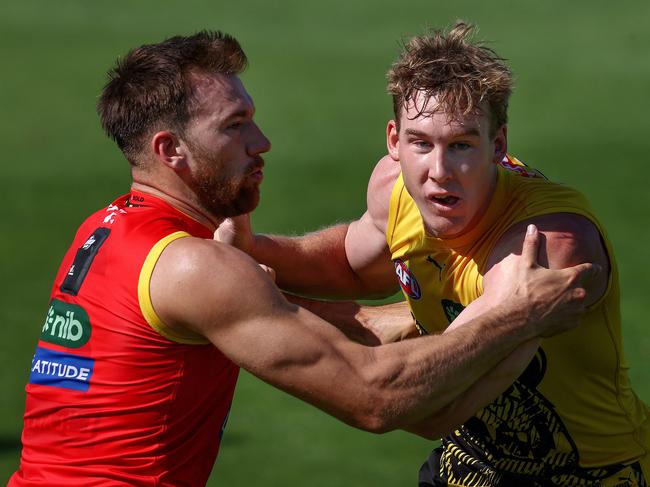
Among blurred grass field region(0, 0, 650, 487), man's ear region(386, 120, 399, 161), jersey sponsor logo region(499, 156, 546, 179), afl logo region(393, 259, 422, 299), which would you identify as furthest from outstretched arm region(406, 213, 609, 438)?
blurred grass field region(0, 0, 650, 487)

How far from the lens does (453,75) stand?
5.36m

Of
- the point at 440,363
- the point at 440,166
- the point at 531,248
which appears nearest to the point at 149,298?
the point at 440,363

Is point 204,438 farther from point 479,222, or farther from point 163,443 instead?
point 479,222

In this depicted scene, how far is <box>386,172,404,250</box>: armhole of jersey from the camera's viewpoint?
6.05m

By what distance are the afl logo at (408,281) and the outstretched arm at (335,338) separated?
812 mm

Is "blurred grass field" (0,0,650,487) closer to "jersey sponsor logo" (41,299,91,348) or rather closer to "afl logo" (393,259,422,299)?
"afl logo" (393,259,422,299)

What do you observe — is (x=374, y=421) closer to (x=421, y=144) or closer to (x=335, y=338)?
(x=335, y=338)

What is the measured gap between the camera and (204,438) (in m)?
5.37

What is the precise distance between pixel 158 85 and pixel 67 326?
1.16 m

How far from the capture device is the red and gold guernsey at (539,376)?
5.49m

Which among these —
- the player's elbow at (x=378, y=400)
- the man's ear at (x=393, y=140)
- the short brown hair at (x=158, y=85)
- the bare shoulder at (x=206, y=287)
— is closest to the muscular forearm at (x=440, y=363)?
the player's elbow at (x=378, y=400)

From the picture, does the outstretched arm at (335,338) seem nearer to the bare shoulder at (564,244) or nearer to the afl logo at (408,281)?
the bare shoulder at (564,244)

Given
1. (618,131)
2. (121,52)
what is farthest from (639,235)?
(121,52)

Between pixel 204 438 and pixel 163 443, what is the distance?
23 centimetres
